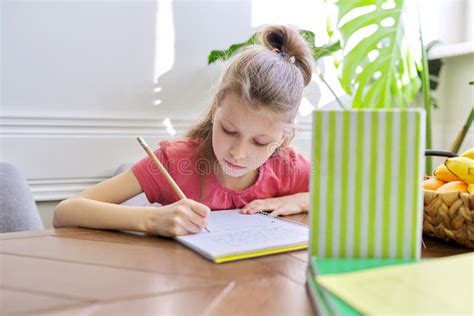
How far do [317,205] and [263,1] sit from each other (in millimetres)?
1482

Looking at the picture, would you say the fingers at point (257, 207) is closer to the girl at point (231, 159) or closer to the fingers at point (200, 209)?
the girl at point (231, 159)

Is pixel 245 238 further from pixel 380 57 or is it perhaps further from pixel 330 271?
pixel 380 57

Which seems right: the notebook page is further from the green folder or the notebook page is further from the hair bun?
the hair bun

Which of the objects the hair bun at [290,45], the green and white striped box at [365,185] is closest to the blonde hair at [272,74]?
the hair bun at [290,45]

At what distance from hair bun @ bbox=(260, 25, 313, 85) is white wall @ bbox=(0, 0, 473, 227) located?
638mm

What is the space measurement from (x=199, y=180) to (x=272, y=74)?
1.22ft

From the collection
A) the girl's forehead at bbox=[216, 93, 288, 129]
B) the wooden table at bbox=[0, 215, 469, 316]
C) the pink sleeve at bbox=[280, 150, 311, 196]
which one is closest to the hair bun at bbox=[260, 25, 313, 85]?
the girl's forehead at bbox=[216, 93, 288, 129]

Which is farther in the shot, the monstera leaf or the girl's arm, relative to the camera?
the monstera leaf

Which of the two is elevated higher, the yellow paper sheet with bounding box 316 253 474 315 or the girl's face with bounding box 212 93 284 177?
the girl's face with bounding box 212 93 284 177

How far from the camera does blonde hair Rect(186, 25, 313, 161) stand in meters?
1.01

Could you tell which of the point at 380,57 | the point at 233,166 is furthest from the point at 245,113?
the point at 380,57

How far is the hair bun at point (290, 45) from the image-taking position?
3.66 feet

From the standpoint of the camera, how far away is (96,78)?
1.61 m

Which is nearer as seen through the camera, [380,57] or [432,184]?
[432,184]
